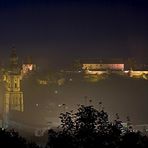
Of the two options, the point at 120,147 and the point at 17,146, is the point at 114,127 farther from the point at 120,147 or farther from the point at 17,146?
the point at 17,146

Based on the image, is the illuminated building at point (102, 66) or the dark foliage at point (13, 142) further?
the illuminated building at point (102, 66)

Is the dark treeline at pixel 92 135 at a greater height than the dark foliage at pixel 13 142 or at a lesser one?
greater

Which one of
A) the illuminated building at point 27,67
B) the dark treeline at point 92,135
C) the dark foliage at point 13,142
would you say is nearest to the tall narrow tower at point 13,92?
the illuminated building at point 27,67

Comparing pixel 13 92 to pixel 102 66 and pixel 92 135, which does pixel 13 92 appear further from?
pixel 92 135

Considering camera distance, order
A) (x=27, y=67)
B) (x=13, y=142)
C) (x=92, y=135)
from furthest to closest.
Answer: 1. (x=27, y=67)
2. (x=13, y=142)
3. (x=92, y=135)

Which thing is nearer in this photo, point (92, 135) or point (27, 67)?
point (92, 135)

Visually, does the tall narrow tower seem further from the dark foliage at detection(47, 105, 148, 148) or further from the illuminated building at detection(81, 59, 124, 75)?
the dark foliage at detection(47, 105, 148, 148)

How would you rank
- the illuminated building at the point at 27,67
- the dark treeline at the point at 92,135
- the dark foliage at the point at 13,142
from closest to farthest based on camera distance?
the dark treeline at the point at 92,135 < the dark foliage at the point at 13,142 < the illuminated building at the point at 27,67

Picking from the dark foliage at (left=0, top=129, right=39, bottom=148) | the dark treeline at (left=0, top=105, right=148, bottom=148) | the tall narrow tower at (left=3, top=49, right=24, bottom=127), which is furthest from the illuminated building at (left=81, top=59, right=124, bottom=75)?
the dark treeline at (left=0, top=105, right=148, bottom=148)

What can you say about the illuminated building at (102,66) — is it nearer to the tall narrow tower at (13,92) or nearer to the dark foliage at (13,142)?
the tall narrow tower at (13,92)

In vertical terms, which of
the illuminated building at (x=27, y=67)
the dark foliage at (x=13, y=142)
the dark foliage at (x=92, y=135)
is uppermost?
the illuminated building at (x=27, y=67)

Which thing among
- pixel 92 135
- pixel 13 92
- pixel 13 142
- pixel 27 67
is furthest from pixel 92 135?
pixel 27 67

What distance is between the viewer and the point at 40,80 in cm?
6794

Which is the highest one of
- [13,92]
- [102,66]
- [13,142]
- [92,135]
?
[102,66]
